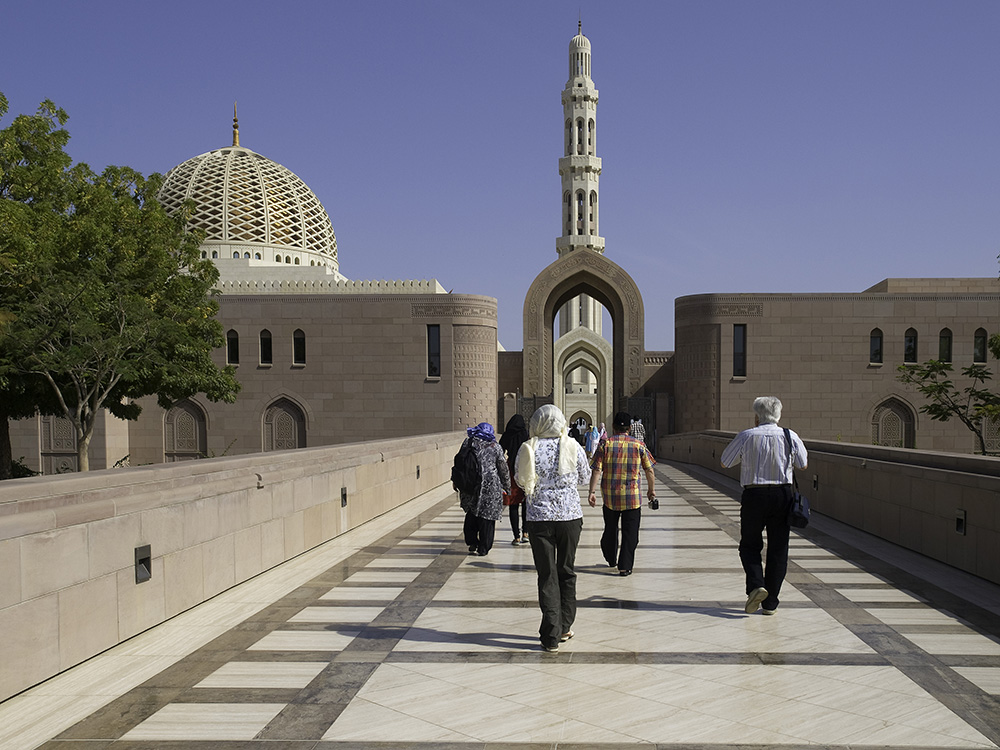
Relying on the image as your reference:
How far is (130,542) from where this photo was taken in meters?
5.42

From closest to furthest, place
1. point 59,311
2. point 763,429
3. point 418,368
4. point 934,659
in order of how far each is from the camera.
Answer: point 934,659
point 763,429
point 59,311
point 418,368

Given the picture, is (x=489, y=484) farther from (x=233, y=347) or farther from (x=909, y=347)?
(x=909, y=347)

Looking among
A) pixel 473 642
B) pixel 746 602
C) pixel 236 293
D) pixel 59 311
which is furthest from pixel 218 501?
pixel 236 293

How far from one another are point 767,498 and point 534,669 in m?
2.18

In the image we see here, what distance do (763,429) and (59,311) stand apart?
44.9 ft

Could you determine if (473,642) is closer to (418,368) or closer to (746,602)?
(746,602)

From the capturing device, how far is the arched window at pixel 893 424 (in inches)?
1096

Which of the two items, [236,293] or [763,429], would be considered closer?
[763,429]

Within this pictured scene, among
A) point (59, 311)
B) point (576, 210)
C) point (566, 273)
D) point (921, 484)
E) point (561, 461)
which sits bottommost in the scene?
point (921, 484)

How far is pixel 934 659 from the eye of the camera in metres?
4.73

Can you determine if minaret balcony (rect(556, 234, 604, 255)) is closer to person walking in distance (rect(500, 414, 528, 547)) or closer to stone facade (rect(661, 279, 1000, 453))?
stone facade (rect(661, 279, 1000, 453))

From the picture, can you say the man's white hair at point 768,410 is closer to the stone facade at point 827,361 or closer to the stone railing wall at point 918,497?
the stone railing wall at point 918,497

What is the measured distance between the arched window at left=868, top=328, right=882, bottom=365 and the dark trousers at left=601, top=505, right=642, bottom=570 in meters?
23.2

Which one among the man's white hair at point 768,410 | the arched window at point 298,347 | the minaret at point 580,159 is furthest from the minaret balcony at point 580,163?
the man's white hair at point 768,410
